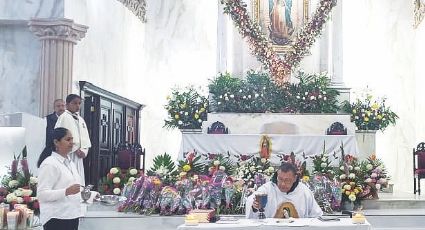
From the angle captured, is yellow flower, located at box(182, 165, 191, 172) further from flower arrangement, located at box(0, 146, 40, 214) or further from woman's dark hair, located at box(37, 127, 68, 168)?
woman's dark hair, located at box(37, 127, 68, 168)

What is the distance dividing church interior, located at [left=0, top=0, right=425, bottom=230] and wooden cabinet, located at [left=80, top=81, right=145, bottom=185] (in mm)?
34

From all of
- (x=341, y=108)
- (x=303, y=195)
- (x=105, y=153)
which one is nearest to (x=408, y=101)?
(x=341, y=108)

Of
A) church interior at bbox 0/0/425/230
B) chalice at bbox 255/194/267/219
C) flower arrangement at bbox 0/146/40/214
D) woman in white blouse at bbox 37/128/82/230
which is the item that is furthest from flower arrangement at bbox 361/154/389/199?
woman in white blouse at bbox 37/128/82/230

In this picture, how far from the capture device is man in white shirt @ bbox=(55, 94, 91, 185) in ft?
28.9

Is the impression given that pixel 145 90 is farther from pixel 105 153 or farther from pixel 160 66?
pixel 105 153

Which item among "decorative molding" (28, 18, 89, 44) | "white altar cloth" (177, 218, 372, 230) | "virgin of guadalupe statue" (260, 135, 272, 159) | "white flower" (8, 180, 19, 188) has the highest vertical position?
"decorative molding" (28, 18, 89, 44)

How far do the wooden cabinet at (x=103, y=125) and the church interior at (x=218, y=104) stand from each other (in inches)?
1.3

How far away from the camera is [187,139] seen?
13273 millimetres

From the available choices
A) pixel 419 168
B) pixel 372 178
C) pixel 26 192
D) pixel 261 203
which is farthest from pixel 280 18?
pixel 261 203

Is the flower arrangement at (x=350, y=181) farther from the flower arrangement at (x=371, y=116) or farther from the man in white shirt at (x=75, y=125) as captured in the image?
the flower arrangement at (x=371, y=116)

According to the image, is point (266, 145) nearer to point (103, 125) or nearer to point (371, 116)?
point (371, 116)

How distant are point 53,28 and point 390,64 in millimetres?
9505

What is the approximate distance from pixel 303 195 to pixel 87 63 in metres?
7.63

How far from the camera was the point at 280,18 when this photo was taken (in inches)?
628
